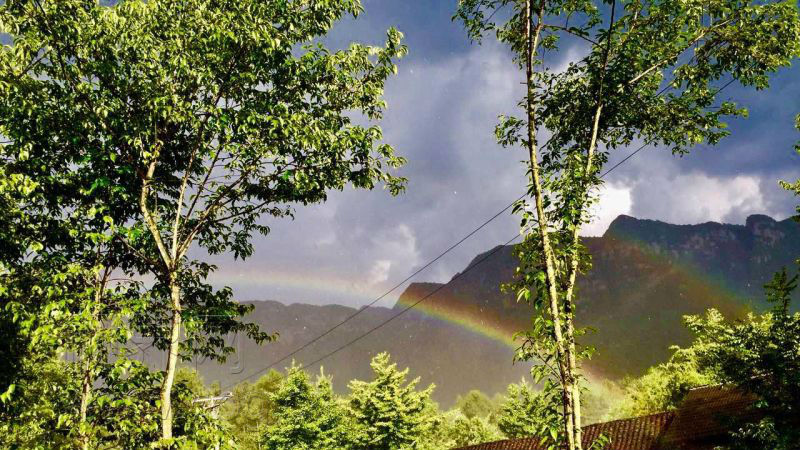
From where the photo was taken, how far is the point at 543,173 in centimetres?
694

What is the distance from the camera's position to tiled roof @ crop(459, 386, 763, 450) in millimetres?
19453

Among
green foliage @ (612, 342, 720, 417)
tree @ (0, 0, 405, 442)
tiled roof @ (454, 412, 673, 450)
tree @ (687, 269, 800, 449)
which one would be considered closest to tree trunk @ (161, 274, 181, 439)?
tree @ (0, 0, 405, 442)

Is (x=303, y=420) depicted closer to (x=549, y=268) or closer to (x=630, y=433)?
(x=630, y=433)

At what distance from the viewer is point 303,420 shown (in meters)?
32.5

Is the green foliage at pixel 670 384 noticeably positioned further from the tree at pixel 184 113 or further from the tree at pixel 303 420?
the tree at pixel 184 113

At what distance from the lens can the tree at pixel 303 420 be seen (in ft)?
105

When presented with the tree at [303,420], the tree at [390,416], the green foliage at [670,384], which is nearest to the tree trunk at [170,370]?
the tree at [390,416]

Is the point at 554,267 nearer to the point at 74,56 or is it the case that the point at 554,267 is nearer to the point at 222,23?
the point at 222,23

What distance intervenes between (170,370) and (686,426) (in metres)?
23.2

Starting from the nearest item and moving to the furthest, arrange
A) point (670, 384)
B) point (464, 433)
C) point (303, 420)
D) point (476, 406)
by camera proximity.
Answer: point (303, 420) < point (670, 384) < point (464, 433) < point (476, 406)

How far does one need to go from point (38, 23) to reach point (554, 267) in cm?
904

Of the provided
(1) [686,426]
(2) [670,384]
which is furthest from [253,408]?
(1) [686,426]

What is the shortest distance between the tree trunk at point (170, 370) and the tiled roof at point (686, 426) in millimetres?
16486

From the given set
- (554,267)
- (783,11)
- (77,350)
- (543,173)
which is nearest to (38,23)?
(77,350)
